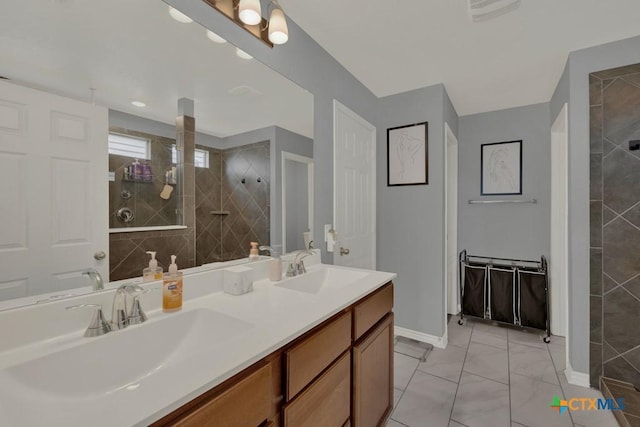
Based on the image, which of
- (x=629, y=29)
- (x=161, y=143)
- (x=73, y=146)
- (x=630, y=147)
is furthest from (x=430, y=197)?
(x=73, y=146)

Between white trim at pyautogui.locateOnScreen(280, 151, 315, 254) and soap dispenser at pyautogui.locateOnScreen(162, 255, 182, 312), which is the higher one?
white trim at pyautogui.locateOnScreen(280, 151, 315, 254)

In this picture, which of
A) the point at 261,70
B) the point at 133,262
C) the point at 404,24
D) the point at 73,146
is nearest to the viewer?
the point at 73,146

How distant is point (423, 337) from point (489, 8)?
258cm

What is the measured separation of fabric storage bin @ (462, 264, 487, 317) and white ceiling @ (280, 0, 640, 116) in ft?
6.10

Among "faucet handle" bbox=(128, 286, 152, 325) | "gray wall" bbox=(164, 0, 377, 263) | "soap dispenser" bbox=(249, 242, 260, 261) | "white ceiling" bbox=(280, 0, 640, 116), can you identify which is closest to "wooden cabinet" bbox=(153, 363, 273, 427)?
"faucet handle" bbox=(128, 286, 152, 325)

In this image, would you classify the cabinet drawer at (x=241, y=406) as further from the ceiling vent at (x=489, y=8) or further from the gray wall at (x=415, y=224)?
the gray wall at (x=415, y=224)

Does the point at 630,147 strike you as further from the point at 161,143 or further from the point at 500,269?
the point at 161,143

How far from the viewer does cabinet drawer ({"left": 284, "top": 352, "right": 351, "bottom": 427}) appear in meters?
0.89

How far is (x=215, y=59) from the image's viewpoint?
1.30 meters

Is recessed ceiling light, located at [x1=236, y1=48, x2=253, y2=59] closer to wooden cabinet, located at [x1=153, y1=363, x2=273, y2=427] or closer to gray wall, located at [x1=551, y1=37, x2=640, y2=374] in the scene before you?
wooden cabinet, located at [x1=153, y1=363, x2=273, y2=427]

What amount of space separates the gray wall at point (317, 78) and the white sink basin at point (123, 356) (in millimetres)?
1100

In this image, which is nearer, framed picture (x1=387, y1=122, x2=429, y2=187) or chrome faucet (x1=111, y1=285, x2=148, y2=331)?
chrome faucet (x1=111, y1=285, x2=148, y2=331)

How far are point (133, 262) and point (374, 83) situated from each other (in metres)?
2.41

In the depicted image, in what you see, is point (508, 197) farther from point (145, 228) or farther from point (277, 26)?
point (145, 228)
